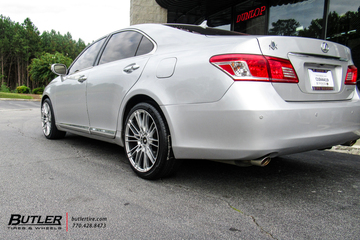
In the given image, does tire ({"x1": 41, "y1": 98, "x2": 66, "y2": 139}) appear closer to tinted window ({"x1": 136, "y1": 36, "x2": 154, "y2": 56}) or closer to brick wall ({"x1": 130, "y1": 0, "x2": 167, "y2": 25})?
tinted window ({"x1": 136, "y1": 36, "x2": 154, "y2": 56})

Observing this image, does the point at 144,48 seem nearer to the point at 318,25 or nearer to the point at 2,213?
the point at 2,213

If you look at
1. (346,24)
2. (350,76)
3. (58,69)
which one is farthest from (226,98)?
(346,24)

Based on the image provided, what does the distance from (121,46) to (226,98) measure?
1.90 meters

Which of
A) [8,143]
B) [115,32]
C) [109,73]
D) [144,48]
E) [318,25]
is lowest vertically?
[8,143]

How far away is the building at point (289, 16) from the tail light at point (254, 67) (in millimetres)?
6007

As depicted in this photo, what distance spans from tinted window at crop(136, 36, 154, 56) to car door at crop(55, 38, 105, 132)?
1.00 meters

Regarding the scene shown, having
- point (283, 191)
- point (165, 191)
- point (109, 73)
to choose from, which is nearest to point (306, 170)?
point (283, 191)

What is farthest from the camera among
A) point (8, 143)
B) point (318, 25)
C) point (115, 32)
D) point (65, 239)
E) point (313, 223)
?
point (318, 25)

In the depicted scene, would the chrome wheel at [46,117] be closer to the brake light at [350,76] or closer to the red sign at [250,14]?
the brake light at [350,76]

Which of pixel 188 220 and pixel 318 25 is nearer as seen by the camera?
pixel 188 220

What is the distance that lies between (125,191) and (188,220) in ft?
2.51

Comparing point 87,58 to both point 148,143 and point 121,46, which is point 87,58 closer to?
point 121,46

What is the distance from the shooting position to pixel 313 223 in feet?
6.46

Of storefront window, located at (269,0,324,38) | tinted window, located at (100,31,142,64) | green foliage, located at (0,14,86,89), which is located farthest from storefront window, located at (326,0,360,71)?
green foliage, located at (0,14,86,89)
